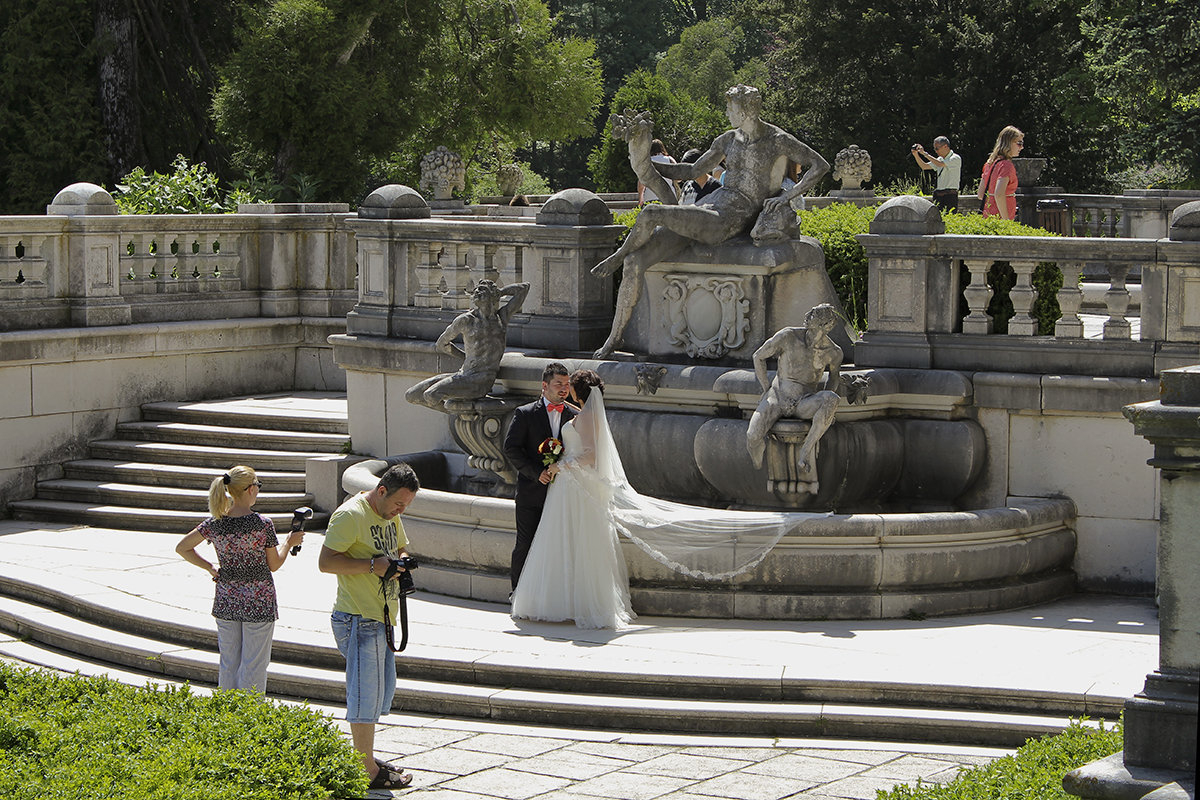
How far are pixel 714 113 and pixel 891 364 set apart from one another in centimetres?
2997

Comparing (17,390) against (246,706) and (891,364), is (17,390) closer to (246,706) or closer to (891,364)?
(891,364)

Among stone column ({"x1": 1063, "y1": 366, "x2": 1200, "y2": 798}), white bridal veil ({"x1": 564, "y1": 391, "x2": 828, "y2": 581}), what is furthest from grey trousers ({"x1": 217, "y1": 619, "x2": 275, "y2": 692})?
stone column ({"x1": 1063, "y1": 366, "x2": 1200, "y2": 798})

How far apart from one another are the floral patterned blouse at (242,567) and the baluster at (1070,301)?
6.22m

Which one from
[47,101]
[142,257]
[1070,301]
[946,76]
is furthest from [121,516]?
[946,76]

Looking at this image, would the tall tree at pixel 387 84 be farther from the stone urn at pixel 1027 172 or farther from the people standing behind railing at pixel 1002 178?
the people standing behind railing at pixel 1002 178

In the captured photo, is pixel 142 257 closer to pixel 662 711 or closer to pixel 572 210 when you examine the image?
pixel 572 210

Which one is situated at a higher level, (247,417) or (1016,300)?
(1016,300)

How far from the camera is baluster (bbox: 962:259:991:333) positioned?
13125mm

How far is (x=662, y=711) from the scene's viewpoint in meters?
9.85

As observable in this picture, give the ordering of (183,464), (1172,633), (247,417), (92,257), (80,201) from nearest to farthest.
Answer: (1172,633)
(183,464)
(247,417)
(92,257)
(80,201)

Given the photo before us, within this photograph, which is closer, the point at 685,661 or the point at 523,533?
the point at 685,661

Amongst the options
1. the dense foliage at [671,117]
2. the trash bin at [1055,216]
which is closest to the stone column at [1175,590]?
the trash bin at [1055,216]

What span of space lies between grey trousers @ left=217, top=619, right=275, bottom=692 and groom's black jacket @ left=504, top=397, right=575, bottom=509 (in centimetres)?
281

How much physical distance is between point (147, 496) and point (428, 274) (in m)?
3.08
